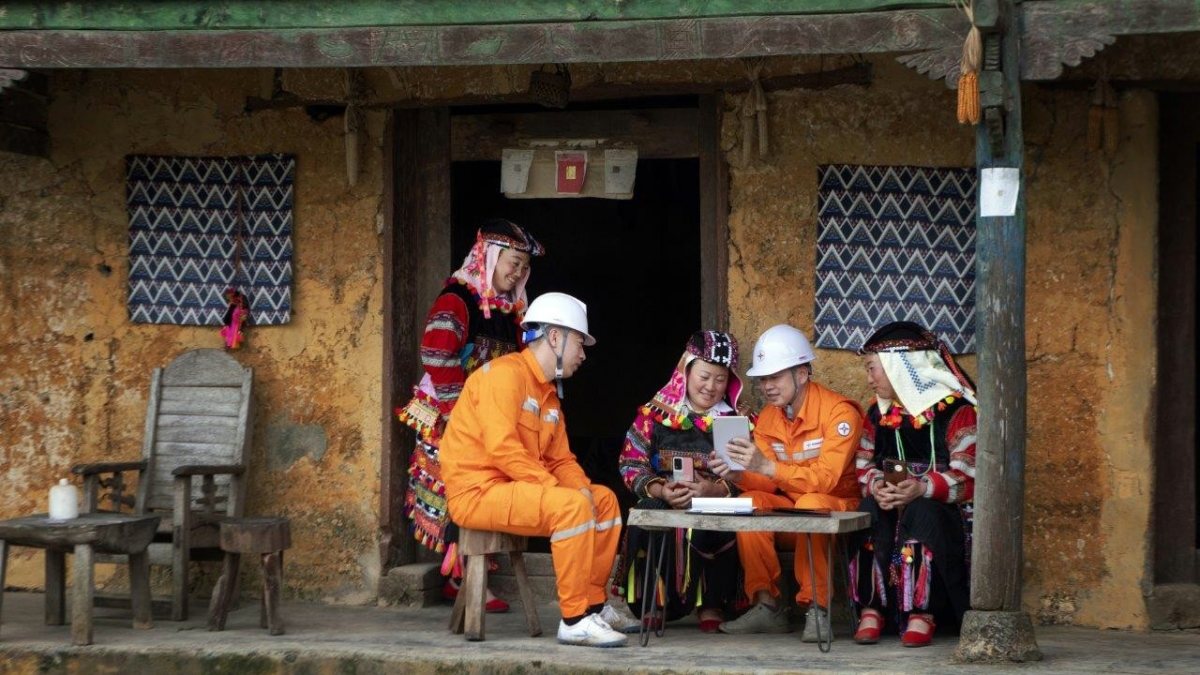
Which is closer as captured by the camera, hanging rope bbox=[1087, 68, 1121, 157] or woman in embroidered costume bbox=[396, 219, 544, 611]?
hanging rope bbox=[1087, 68, 1121, 157]

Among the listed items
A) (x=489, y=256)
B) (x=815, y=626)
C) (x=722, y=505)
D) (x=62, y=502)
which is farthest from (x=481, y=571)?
(x=62, y=502)

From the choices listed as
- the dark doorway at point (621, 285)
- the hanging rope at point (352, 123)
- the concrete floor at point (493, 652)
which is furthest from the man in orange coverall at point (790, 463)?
the dark doorway at point (621, 285)

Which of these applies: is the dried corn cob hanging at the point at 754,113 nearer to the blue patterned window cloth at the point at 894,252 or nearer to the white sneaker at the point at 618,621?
the blue patterned window cloth at the point at 894,252

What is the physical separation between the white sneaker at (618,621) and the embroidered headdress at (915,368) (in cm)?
157

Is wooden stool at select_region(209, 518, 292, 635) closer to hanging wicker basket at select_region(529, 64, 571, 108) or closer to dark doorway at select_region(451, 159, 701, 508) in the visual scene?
hanging wicker basket at select_region(529, 64, 571, 108)

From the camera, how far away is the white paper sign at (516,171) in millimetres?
8633

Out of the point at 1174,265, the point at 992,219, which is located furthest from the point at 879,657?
the point at 1174,265

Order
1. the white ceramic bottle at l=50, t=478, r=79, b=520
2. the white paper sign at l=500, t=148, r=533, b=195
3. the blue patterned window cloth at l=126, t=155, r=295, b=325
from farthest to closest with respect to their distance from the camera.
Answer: the blue patterned window cloth at l=126, t=155, r=295, b=325
the white paper sign at l=500, t=148, r=533, b=195
the white ceramic bottle at l=50, t=478, r=79, b=520

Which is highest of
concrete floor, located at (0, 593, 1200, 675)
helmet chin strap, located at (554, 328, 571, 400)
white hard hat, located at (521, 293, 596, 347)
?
white hard hat, located at (521, 293, 596, 347)

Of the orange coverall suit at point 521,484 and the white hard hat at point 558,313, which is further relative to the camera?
the white hard hat at point 558,313

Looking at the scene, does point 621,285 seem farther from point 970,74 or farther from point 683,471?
point 970,74

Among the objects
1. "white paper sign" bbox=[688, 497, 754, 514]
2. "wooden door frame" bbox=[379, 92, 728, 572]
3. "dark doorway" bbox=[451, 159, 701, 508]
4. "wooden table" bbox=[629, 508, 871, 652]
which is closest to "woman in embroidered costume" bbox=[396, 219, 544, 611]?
"wooden door frame" bbox=[379, 92, 728, 572]

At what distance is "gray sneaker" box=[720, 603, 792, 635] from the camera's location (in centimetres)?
765

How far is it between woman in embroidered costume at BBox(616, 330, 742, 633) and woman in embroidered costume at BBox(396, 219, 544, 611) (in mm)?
894
